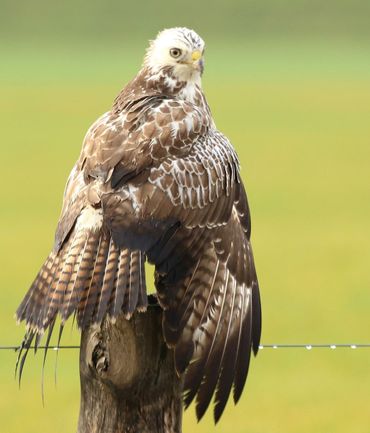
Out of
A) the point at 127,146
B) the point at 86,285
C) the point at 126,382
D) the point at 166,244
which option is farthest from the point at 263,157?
the point at 126,382

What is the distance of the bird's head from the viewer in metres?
7.68

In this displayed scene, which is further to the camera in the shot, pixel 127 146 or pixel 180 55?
pixel 180 55

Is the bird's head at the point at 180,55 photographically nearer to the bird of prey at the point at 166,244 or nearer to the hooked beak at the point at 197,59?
the hooked beak at the point at 197,59

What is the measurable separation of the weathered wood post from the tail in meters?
0.11

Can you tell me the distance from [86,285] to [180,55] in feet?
6.50

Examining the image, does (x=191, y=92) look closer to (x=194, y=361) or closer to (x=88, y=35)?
(x=194, y=361)

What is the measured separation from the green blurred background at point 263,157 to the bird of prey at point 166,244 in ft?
13.5

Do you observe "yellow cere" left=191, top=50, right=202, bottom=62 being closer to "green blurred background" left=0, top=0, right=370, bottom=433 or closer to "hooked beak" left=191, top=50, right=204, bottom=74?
"hooked beak" left=191, top=50, right=204, bottom=74

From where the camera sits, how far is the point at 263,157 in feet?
112

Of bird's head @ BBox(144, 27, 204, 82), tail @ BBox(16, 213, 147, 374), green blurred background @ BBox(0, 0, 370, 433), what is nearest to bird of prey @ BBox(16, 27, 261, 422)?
tail @ BBox(16, 213, 147, 374)

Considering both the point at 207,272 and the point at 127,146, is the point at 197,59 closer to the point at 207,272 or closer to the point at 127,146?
the point at 127,146

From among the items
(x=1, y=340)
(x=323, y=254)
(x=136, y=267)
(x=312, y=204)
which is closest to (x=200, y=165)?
(x=136, y=267)

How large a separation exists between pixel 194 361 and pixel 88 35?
255 ft

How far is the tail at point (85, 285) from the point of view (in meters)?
5.97
